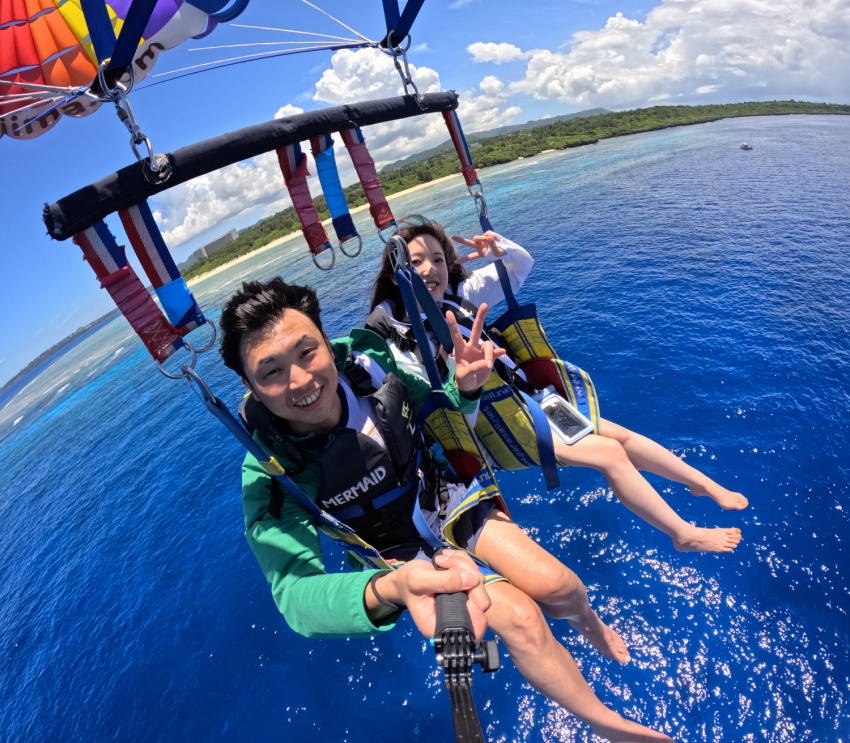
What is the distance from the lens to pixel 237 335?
199 cm

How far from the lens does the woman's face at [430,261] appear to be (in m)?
3.16

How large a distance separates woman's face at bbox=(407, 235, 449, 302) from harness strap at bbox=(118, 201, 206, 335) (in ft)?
5.54

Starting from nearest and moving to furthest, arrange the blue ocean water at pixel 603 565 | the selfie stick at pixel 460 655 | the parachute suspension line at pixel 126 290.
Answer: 1. the selfie stick at pixel 460 655
2. the parachute suspension line at pixel 126 290
3. the blue ocean water at pixel 603 565

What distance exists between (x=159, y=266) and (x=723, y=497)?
4.09 m

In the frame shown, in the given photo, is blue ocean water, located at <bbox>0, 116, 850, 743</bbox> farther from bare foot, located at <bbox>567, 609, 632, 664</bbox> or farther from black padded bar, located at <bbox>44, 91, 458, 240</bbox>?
black padded bar, located at <bbox>44, 91, 458, 240</bbox>

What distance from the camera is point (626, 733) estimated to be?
215cm

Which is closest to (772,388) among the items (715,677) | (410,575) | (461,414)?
(715,677)

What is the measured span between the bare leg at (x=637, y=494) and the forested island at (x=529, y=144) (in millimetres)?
44793

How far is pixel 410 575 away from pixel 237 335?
1.34 meters

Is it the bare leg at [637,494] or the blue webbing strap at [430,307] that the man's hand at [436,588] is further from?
the bare leg at [637,494]

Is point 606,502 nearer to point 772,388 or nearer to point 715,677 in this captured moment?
point 715,677

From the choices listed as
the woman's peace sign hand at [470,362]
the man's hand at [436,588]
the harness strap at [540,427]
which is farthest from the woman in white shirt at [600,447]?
the man's hand at [436,588]

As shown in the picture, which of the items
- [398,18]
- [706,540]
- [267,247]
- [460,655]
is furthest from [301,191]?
[267,247]

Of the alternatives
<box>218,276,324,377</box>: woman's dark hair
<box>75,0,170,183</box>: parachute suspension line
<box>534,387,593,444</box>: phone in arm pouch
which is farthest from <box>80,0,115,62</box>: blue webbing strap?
<box>534,387,593,444</box>: phone in arm pouch
